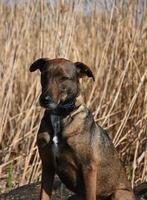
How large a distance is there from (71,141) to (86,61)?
2.41 meters

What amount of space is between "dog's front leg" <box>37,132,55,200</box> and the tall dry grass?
5.61 feet

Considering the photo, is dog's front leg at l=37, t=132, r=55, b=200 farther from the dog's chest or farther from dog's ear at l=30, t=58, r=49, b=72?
dog's ear at l=30, t=58, r=49, b=72

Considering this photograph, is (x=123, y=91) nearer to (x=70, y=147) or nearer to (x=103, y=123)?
(x=103, y=123)

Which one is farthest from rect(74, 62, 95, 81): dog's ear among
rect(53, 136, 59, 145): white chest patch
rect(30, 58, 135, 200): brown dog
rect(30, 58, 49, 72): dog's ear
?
rect(53, 136, 59, 145): white chest patch

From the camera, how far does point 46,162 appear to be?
4043 millimetres

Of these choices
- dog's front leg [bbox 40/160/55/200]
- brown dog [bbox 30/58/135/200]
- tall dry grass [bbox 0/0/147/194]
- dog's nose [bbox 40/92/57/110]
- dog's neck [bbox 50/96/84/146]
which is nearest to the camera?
dog's nose [bbox 40/92/57/110]

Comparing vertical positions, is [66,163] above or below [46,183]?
above

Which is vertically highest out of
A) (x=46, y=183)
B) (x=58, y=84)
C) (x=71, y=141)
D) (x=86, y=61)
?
(x=58, y=84)

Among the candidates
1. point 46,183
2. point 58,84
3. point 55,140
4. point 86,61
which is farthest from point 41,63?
point 86,61

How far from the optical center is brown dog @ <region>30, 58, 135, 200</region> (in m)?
3.81

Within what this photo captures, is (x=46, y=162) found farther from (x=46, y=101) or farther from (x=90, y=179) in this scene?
(x=46, y=101)

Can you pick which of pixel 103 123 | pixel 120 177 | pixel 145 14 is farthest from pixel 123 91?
pixel 120 177

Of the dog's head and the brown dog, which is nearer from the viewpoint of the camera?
the dog's head

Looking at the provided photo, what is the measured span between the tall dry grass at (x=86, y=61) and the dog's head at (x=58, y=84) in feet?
6.32
